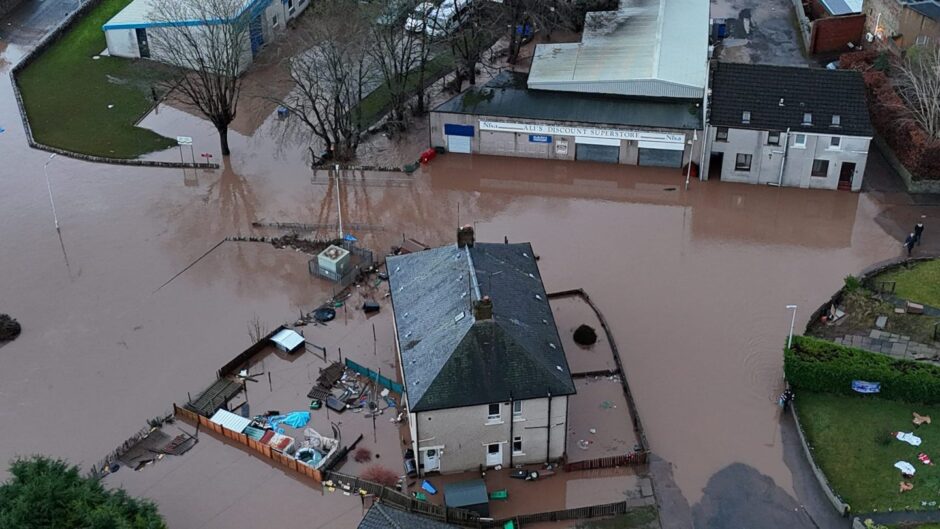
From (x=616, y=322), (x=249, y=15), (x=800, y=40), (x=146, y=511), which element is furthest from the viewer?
(x=800, y=40)

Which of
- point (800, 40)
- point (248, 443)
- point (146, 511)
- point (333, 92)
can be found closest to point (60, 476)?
point (146, 511)

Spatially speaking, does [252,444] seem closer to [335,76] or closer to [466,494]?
[466,494]

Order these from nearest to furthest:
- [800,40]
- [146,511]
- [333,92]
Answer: [146,511], [333,92], [800,40]

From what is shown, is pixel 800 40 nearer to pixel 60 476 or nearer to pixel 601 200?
pixel 601 200

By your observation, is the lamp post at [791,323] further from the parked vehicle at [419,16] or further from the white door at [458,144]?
the parked vehicle at [419,16]

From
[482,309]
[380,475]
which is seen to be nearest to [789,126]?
[482,309]

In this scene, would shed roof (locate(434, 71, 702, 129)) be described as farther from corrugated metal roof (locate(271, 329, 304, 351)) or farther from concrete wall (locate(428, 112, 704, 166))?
corrugated metal roof (locate(271, 329, 304, 351))
